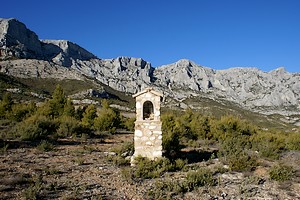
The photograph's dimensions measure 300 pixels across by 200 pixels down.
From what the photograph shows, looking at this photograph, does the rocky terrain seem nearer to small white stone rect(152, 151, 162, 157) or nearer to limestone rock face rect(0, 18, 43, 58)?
small white stone rect(152, 151, 162, 157)

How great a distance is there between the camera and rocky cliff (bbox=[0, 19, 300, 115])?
118750 millimetres

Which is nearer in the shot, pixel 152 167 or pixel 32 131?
pixel 152 167

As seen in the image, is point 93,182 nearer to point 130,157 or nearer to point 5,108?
point 130,157

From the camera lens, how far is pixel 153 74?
157 meters

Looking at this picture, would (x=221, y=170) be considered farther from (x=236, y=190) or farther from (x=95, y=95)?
(x=95, y=95)

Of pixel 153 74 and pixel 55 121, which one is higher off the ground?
pixel 153 74

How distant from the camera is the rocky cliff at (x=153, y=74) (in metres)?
119

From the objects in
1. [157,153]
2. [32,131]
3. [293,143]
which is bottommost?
[293,143]

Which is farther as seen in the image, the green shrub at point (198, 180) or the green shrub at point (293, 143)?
the green shrub at point (293, 143)

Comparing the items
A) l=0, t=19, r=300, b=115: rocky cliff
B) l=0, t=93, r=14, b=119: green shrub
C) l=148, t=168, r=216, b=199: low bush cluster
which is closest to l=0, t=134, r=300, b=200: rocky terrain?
l=148, t=168, r=216, b=199: low bush cluster

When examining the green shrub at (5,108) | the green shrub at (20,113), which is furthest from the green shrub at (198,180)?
the green shrub at (5,108)

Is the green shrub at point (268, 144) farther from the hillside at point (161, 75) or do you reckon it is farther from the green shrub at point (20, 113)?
the hillside at point (161, 75)

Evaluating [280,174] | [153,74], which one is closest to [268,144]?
[280,174]

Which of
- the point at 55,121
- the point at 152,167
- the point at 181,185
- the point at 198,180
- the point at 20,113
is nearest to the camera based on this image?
the point at 181,185
